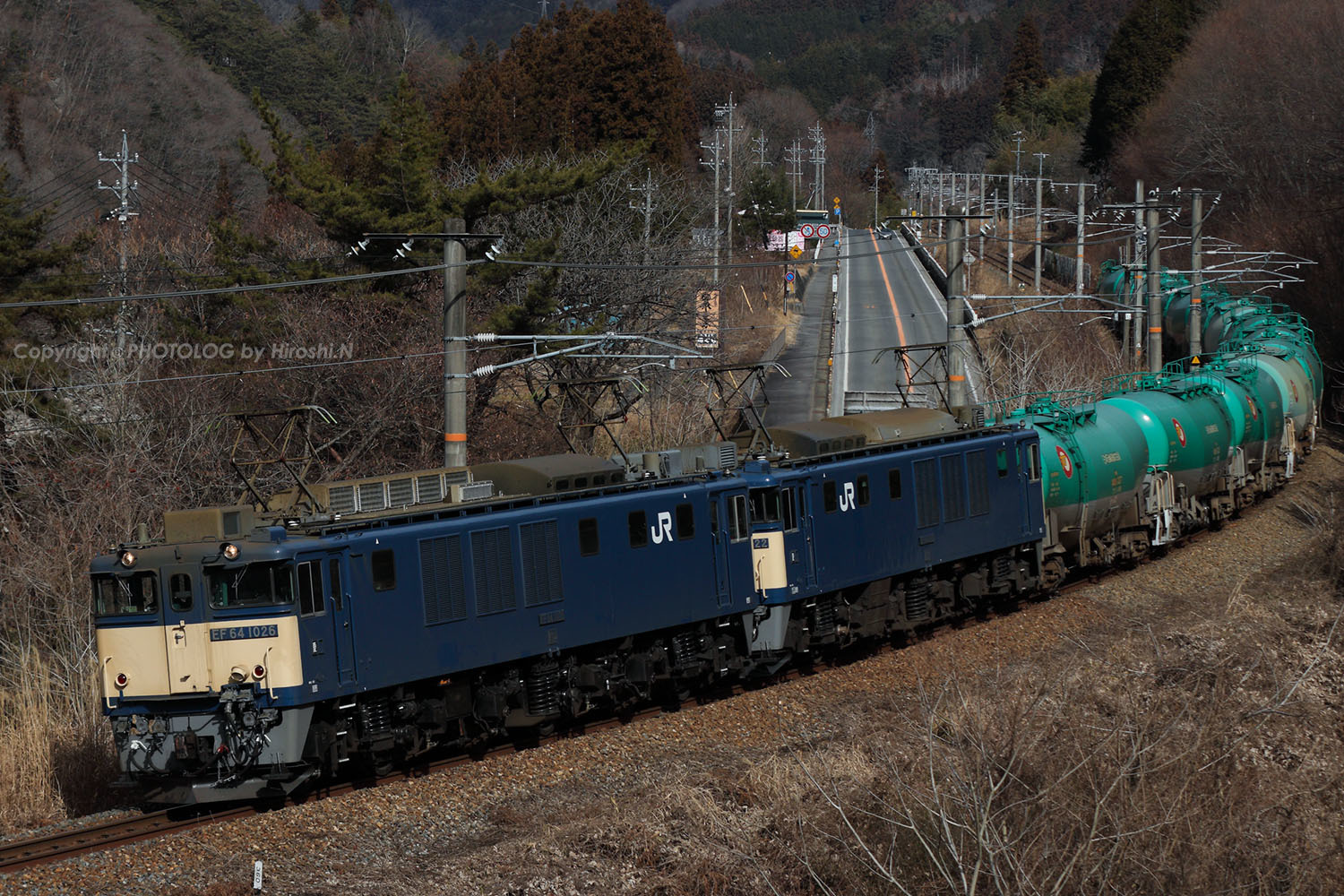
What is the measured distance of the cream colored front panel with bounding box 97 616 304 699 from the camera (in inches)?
563

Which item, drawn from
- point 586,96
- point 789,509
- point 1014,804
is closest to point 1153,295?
point 789,509

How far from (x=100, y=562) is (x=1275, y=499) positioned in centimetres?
3064

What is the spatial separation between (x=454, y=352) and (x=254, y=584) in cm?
751

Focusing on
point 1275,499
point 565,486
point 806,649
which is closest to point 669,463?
point 565,486

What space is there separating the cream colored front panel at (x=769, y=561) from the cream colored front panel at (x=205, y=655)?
25.3ft

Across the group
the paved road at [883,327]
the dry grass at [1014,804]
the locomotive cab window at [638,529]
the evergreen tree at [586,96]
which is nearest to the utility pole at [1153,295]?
the paved road at [883,327]

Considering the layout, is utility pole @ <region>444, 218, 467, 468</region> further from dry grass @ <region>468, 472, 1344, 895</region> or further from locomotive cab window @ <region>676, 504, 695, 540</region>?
dry grass @ <region>468, 472, 1344, 895</region>

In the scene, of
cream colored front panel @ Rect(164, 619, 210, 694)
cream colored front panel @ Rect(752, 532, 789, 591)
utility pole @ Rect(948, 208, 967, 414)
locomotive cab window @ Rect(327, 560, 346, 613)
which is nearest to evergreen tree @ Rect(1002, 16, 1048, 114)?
utility pole @ Rect(948, 208, 967, 414)

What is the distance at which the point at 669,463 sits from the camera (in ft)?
64.1

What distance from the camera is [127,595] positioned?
48.1ft

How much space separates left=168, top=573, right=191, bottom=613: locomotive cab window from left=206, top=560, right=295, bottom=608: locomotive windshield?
0.24 m

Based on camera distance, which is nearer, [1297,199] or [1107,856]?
[1107,856]

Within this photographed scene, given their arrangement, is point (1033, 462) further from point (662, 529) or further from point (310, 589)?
point (310, 589)

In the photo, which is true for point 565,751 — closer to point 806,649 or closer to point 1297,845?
point 806,649
